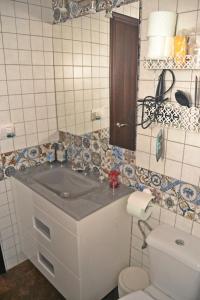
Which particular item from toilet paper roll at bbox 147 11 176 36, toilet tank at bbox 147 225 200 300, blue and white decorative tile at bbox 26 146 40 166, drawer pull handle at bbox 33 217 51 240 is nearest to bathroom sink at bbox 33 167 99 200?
blue and white decorative tile at bbox 26 146 40 166

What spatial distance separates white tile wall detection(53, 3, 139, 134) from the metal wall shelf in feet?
1.34

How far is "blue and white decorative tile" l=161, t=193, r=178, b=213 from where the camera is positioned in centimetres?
149

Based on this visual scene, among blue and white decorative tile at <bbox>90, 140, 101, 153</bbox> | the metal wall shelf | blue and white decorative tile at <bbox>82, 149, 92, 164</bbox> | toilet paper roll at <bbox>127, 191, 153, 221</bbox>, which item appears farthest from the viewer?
blue and white decorative tile at <bbox>82, 149, 92, 164</bbox>

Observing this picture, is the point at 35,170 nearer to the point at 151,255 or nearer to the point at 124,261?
the point at 124,261

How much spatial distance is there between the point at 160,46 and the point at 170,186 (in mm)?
807

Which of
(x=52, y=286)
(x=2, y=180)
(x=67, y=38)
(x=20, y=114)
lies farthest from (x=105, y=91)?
(x=52, y=286)

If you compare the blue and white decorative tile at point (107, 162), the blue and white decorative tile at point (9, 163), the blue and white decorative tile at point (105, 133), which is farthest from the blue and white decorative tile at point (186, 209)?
the blue and white decorative tile at point (9, 163)

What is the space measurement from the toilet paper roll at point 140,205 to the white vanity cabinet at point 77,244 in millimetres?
90

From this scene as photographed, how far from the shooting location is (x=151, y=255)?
4.63 ft

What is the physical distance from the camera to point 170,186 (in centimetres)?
149

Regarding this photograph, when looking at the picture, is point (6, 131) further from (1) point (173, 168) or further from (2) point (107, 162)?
(1) point (173, 168)

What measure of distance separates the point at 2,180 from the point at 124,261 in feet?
3.78

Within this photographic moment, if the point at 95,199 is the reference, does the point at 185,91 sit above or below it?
above

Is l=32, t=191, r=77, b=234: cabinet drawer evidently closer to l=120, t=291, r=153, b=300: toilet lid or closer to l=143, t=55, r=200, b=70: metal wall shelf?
l=120, t=291, r=153, b=300: toilet lid
